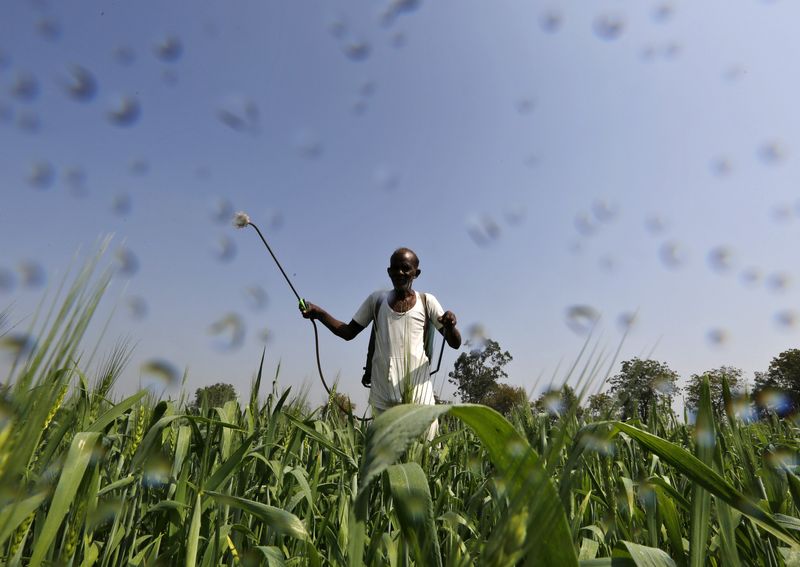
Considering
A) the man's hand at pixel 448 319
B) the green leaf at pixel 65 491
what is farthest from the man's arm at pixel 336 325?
the green leaf at pixel 65 491

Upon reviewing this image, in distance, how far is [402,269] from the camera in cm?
467

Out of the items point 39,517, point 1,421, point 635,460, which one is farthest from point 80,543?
point 635,460

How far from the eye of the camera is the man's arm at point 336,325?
5.03 meters

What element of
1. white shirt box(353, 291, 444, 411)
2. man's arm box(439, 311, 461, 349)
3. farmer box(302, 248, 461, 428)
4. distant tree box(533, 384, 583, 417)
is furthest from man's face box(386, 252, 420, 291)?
distant tree box(533, 384, 583, 417)

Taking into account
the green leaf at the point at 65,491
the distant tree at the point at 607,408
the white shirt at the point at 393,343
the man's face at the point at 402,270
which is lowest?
the green leaf at the point at 65,491

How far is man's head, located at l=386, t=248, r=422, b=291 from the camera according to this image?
4.66 metres

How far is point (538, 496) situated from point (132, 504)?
1.16m

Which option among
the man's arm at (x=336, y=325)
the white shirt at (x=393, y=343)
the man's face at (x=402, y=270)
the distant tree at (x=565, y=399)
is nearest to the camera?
the distant tree at (x=565, y=399)

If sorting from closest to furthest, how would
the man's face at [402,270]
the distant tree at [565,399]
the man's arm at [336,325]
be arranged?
1. the distant tree at [565,399]
2. the man's face at [402,270]
3. the man's arm at [336,325]

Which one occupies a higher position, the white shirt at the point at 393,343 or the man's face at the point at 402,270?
the man's face at the point at 402,270

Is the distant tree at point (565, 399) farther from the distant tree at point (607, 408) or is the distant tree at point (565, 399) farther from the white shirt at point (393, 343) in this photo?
the white shirt at point (393, 343)

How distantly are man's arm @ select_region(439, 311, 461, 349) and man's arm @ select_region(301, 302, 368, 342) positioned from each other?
3.07 ft

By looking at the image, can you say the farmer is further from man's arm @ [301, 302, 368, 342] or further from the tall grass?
the tall grass

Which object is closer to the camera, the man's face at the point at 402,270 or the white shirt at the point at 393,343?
the white shirt at the point at 393,343
